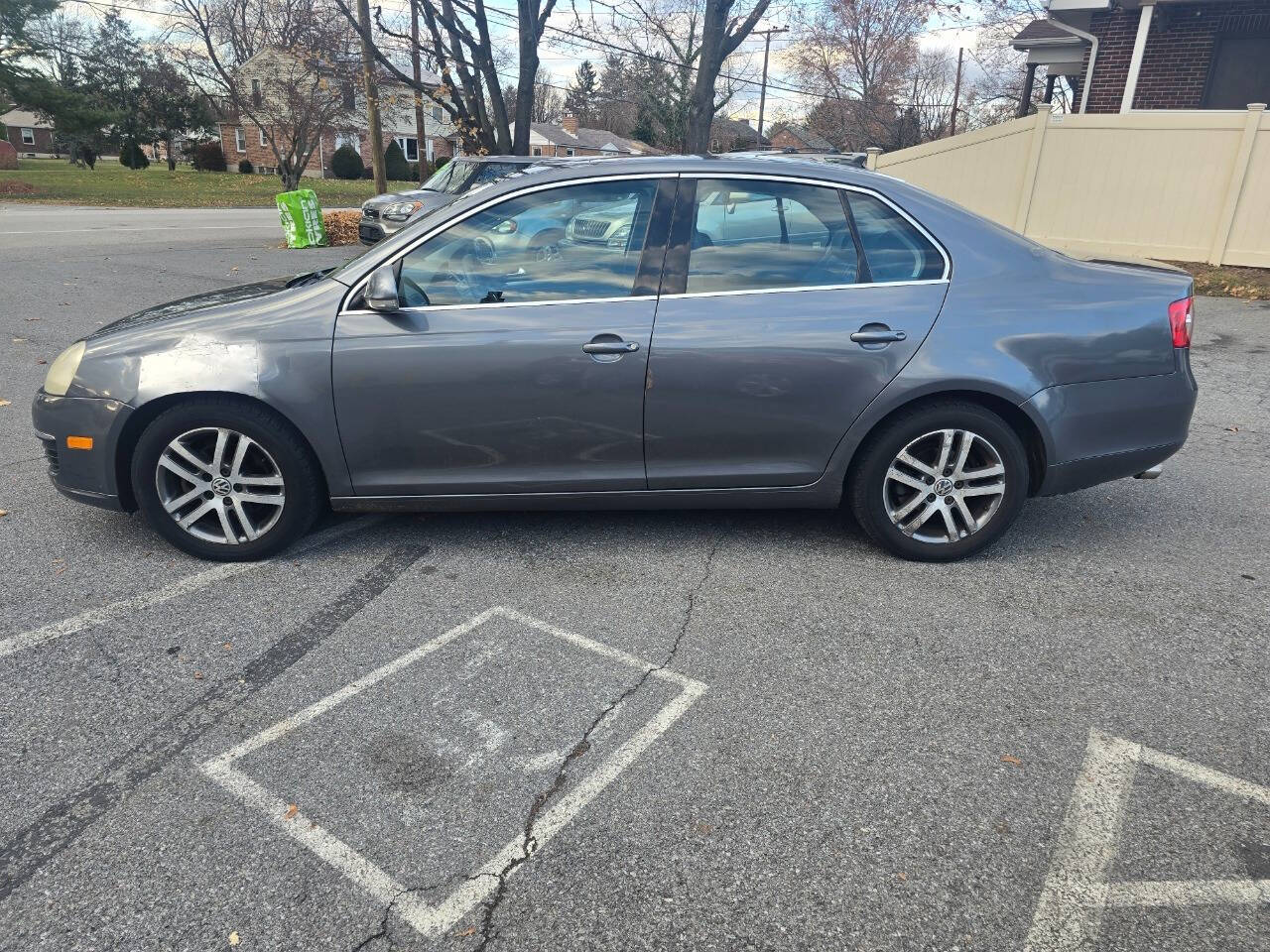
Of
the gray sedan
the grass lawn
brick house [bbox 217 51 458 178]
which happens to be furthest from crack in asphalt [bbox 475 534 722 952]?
brick house [bbox 217 51 458 178]

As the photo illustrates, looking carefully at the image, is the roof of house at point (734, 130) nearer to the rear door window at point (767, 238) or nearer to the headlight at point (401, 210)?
the headlight at point (401, 210)

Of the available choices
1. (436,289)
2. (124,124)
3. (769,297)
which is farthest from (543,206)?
(124,124)

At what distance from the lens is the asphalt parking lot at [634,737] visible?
2141 millimetres

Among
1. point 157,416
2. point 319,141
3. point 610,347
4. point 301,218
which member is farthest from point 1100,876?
point 319,141

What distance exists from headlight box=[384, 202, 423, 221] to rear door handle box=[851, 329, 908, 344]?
11.4 meters

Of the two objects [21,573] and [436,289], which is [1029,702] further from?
[21,573]

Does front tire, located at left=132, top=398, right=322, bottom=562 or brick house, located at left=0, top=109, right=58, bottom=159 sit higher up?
brick house, located at left=0, top=109, right=58, bottom=159

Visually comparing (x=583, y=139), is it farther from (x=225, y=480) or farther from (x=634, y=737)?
(x=634, y=737)

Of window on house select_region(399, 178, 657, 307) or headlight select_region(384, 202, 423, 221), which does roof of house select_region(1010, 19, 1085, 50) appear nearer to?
headlight select_region(384, 202, 423, 221)

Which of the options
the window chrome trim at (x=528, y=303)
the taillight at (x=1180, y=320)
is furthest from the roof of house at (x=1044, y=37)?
the window chrome trim at (x=528, y=303)

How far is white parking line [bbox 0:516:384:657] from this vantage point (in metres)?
3.27

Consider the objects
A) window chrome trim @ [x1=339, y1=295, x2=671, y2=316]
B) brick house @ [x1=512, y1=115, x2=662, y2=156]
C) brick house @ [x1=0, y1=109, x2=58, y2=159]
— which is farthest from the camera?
brick house @ [x1=0, y1=109, x2=58, y2=159]

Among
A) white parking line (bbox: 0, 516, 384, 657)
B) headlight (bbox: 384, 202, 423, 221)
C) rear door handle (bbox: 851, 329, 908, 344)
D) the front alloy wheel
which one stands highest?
rear door handle (bbox: 851, 329, 908, 344)

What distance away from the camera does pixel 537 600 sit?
3613mm
